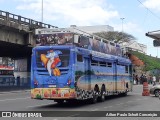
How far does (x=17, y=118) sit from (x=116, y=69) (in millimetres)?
12584

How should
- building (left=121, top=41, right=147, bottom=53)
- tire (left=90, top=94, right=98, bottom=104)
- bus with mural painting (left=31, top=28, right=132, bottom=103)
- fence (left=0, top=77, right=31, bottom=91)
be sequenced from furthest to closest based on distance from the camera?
1. building (left=121, top=41, right=147, bottom=53)
2. fence (left=0, top=77, right=31, bottom=91)
3. tire (left=90, top=94, right=98, bottom=104)
4. bus with mural painting (left=31, top=28, right=132, bottom=103)

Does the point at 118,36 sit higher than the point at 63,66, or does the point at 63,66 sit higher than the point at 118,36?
the point at 118,36

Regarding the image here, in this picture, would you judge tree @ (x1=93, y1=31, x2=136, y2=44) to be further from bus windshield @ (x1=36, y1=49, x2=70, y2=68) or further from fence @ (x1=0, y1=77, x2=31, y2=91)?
bus windshield @ (x1=36, y1=49, x2=70, y2=68)

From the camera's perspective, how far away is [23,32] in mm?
42062

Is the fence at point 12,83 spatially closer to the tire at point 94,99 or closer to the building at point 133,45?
the tire at point 94,99

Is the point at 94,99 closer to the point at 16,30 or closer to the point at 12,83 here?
the point at 16,30

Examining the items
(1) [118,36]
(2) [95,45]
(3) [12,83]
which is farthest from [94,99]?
(1) [118,36]

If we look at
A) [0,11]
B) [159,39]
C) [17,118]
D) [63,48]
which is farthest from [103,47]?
[0,11]

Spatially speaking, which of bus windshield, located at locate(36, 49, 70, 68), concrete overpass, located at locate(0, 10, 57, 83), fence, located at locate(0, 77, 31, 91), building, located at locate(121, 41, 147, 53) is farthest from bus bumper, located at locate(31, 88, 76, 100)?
building, located at locate(121, 41, 147, 53)

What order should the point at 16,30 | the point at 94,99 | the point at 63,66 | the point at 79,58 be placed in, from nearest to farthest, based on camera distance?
the point at 63,66 → the point at 79,58 → the point at 94,99 → the point at 16,30

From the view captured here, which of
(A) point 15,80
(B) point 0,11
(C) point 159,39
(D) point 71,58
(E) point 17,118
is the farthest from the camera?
(A) point 15,80

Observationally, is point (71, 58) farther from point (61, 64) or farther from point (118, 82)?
point (118, 82)

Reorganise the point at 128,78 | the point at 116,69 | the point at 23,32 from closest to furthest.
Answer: the point at 116,69 → the point at 128,78 → the point at 23,32

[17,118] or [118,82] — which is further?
[118,82]
